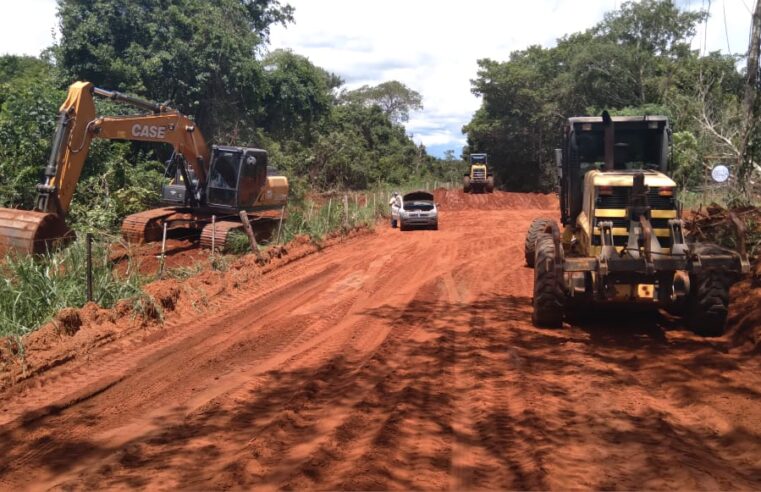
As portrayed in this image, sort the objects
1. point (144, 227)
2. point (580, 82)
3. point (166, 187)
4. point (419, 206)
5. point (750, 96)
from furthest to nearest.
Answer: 1. point (580, 82)
2. point (419, 206)
3. point (166, 187)
4. point (144, 227)
5. point (750, 96)

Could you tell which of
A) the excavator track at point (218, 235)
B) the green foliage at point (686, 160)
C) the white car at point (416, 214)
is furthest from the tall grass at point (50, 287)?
the green foliage at point (686, 160)

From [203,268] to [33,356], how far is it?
5.57m

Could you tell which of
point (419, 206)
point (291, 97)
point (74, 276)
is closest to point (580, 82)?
point (291, 97)

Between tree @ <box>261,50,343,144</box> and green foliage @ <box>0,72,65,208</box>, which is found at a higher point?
tree @ <box>261,50,343,144</box>

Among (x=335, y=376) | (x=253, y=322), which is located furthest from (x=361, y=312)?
(x=335, y=376)

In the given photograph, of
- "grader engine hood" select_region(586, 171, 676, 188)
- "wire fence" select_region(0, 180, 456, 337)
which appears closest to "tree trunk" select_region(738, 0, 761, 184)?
"grader engine hood" select_region(586, 171, 676, 188)

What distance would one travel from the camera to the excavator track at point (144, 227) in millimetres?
16172

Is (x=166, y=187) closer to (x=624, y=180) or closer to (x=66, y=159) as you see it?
(x=66, y=159)

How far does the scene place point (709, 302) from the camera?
7.58m

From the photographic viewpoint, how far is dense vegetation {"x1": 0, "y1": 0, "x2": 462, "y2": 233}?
19.0 meters

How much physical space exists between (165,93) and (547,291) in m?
24.2

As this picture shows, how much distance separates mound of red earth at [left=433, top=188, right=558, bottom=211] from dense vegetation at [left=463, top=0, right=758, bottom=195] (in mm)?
6528

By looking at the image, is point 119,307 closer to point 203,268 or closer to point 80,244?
point 80,244

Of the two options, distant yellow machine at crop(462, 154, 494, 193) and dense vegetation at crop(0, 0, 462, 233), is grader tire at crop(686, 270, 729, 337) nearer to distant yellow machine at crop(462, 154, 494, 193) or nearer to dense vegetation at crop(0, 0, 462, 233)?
dense vegetation at crop(0, 0, 462, 233)
